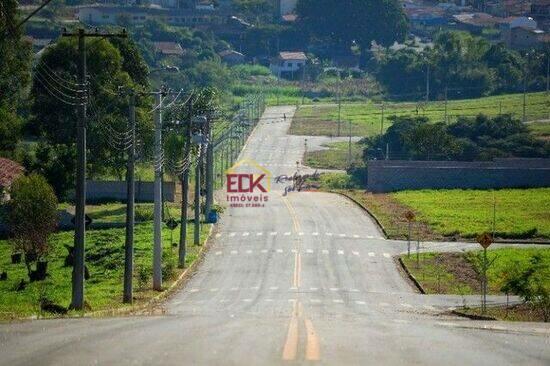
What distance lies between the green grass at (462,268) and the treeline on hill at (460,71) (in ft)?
332

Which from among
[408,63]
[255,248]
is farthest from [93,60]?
[408,63]

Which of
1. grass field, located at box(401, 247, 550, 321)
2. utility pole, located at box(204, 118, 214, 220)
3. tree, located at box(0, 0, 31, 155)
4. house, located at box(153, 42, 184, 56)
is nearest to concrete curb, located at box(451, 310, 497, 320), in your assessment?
grass field, located at box(401, 247, 550, 321)

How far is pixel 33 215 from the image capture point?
6031 centimetres

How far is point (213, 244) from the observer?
7406cm

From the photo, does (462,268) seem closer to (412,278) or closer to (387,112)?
(412,278)

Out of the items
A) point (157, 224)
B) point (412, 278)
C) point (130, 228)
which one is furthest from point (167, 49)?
point (130, 228)

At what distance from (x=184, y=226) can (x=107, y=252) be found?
20.8 feet

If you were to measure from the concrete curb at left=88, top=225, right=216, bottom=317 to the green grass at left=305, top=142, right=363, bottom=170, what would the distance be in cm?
4317

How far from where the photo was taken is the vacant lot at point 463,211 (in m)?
78.0

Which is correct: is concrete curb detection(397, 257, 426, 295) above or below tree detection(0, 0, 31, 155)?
below

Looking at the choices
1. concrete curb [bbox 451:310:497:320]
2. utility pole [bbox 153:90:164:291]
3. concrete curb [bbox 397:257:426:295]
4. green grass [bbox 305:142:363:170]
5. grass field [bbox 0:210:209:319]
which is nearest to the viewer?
concrete curb [bbox 451:310:497:320]

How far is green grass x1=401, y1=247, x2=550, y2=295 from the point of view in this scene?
57.5m

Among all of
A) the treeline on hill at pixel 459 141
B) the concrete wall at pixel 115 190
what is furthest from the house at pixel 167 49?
the concrete wall at pixel 115 190

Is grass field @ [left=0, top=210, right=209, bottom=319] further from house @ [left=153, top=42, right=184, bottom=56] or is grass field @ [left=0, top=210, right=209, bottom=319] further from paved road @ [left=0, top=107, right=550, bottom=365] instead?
house @ [left=153, top=42, right=184, bottom=56]
